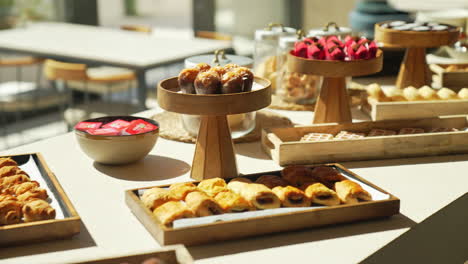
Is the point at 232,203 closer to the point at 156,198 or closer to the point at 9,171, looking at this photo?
→ the point at 156,198

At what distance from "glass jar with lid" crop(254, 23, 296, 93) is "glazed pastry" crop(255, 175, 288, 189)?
0.82 metres

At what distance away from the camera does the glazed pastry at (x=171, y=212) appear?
113 cm

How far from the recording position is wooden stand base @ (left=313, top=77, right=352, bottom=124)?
181 centimetres

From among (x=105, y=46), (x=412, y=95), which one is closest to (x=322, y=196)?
(x=412, y=95)

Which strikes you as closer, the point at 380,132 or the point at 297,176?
the point at 297,176

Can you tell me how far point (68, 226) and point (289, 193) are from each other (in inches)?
15.5

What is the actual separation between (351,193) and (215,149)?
318 mm

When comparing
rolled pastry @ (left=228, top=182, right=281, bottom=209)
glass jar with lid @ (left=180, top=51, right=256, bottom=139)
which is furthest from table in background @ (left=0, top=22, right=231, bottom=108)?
rolled pastry @ (left=228, top=182, right=281, bottom=209)

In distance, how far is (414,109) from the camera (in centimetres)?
184

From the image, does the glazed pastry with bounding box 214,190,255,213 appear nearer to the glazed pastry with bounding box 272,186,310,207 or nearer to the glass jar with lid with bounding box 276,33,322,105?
the glazed pastry with bounding box 272,186,310,207

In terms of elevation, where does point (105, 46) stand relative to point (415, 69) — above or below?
below

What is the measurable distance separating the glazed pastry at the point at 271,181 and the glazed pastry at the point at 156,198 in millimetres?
188

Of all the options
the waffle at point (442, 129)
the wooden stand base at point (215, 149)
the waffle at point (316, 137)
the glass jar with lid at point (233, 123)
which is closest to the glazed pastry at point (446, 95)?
the waffle at point (442, 129)

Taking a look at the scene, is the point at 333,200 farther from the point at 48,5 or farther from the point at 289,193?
the point at 48,5
